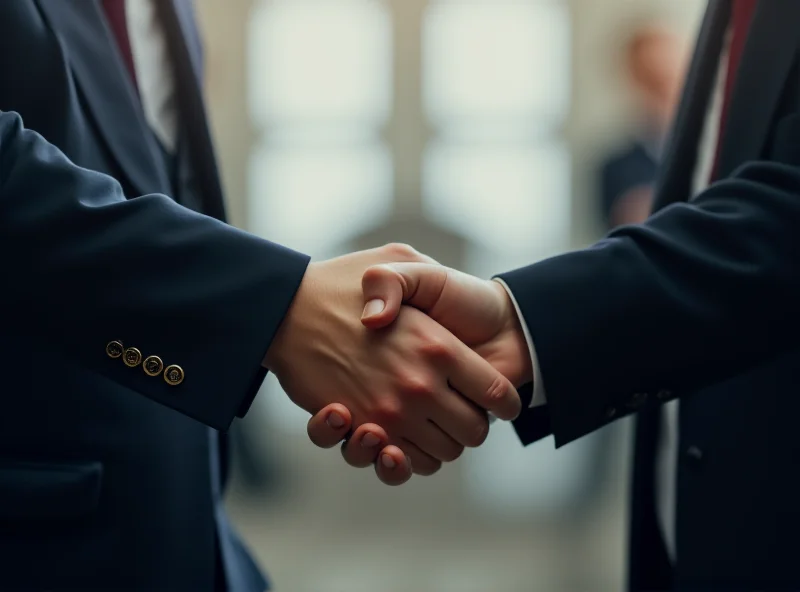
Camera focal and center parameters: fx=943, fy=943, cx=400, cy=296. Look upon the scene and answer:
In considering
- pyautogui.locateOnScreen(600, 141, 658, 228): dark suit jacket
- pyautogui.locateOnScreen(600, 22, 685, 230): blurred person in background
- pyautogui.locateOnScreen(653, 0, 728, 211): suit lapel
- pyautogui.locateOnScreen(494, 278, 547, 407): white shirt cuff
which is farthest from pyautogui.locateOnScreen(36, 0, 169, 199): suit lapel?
pyautogui.locateOnScreen(600, 141, 658, 228): dark suit jacket

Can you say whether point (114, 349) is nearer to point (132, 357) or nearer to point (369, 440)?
point (132, 357)

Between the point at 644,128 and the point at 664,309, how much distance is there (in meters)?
3.03

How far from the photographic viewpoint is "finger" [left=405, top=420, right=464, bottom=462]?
108 cm

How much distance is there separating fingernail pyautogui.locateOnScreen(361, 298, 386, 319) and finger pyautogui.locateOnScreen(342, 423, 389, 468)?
0.13 metres

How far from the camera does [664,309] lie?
3.27ft

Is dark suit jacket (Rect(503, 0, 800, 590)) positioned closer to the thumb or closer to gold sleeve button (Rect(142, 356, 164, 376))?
the thumb

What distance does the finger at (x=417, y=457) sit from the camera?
1.10m

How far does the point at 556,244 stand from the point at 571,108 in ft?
2.14

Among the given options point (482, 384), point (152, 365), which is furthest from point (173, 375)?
point (482, 384)

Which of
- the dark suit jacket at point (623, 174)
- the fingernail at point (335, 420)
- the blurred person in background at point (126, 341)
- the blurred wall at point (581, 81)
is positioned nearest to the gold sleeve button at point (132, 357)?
the blurred person in background at point (126, 341)

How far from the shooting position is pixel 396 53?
178 inches

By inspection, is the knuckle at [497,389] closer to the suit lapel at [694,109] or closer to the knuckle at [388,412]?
the knuckle at [388,412]

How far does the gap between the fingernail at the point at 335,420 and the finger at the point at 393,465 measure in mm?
60

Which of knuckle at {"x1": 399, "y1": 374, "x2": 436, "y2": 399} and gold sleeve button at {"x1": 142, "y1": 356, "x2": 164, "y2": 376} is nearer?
gold sleeve button at {"x1": 142, "y1": 356, "x2": 164, "y2": 376}
